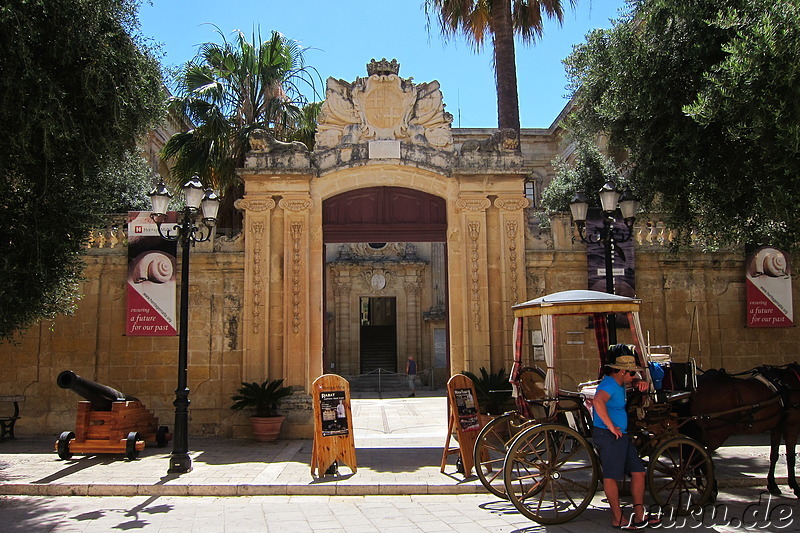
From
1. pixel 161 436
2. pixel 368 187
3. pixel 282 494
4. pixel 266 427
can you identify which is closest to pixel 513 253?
pixel 368 187

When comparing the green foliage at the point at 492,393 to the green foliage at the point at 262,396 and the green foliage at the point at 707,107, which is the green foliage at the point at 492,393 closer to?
the green foliage at the point at 262,396

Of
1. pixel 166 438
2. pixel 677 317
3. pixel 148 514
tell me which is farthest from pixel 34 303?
pixel 677 317

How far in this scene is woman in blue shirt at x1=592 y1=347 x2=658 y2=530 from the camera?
650cm

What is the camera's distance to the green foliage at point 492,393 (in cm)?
1209

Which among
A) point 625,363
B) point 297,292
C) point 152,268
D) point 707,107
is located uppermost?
point 707,107

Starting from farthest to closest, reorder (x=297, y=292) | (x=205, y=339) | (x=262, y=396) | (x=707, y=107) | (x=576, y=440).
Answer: (x=205, y=339)
(x=297, y=292)
(x=262, y=396)
(x=707, y=107)
(x=576, y=440)

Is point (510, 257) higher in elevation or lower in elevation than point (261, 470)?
higher

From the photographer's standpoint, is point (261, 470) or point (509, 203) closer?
point (261, 470)

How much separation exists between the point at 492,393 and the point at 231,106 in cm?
1017

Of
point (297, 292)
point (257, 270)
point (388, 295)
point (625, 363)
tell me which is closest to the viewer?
point (625, 363)

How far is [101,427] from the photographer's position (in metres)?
10.9

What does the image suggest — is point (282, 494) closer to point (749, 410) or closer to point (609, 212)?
point (749, 410)

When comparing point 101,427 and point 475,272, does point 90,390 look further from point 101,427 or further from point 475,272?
point 475,272

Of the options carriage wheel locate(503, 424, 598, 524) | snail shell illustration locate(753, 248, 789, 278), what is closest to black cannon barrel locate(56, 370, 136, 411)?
carriage wheel locate(503, 424, 598, 524)
